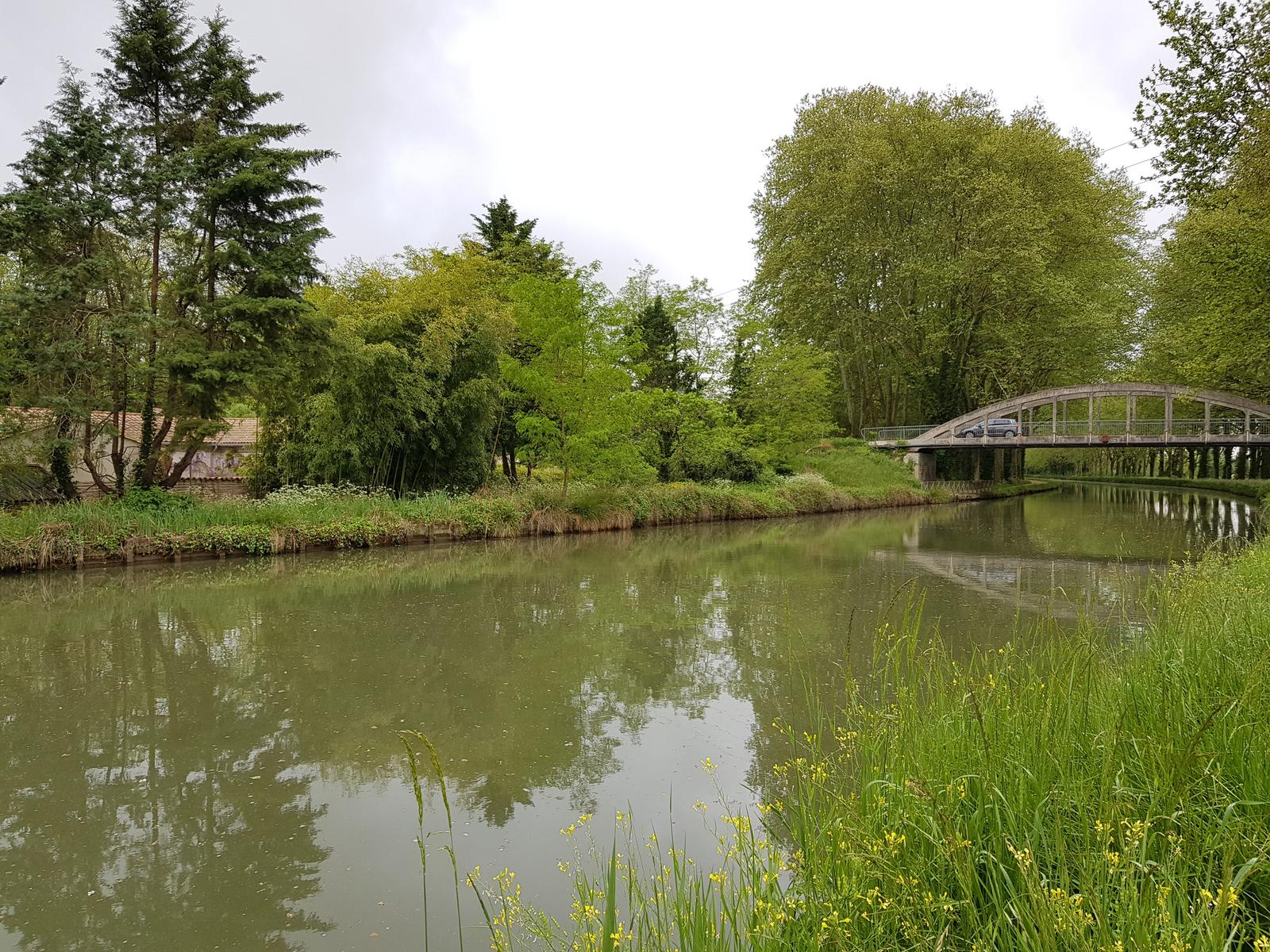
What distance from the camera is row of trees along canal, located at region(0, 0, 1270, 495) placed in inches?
484

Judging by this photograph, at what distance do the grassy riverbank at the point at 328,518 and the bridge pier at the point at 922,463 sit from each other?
32.9 feet

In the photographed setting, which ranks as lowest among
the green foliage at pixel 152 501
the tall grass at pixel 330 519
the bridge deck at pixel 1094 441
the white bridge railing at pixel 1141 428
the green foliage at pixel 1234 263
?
the tall grass at pixel 330 519

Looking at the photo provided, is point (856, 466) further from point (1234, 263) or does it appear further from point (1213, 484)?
point (1213, 484)

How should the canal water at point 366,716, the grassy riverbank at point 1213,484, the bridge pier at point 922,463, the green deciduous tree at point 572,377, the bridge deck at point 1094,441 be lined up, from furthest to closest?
the bridge pier at point 922,463, the grassy riverbank at point 1213,484, the bridge deck at point 1094,441, the green deciduous tree at point 572,377, the canal water at point 366,716

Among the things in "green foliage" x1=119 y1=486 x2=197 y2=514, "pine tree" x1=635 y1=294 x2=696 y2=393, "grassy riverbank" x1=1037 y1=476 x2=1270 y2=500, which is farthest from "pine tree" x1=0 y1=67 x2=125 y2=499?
"grassy riverbank" x1=1037 y1=476 x2=1270 y2=500

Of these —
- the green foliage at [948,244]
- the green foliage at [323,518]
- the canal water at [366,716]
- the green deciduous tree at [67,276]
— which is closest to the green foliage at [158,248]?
the green deciduous tree at [67,276]

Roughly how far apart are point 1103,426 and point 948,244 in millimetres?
9481

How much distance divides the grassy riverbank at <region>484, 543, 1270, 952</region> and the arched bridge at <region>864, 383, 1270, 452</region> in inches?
1041

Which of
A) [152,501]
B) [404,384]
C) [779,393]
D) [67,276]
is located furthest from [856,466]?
[67,276]

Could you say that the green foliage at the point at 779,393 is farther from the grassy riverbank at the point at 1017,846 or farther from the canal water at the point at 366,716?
the grassy riverbank at the point at 1017,846

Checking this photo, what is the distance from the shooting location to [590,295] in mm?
18594

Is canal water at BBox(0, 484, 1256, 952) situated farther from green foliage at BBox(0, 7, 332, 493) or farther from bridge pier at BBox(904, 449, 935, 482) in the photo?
bridge pier at BBox(904, 449, 935, 482)

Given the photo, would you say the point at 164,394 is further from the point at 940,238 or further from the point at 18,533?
the point at 940,238

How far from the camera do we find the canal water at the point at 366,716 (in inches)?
125
